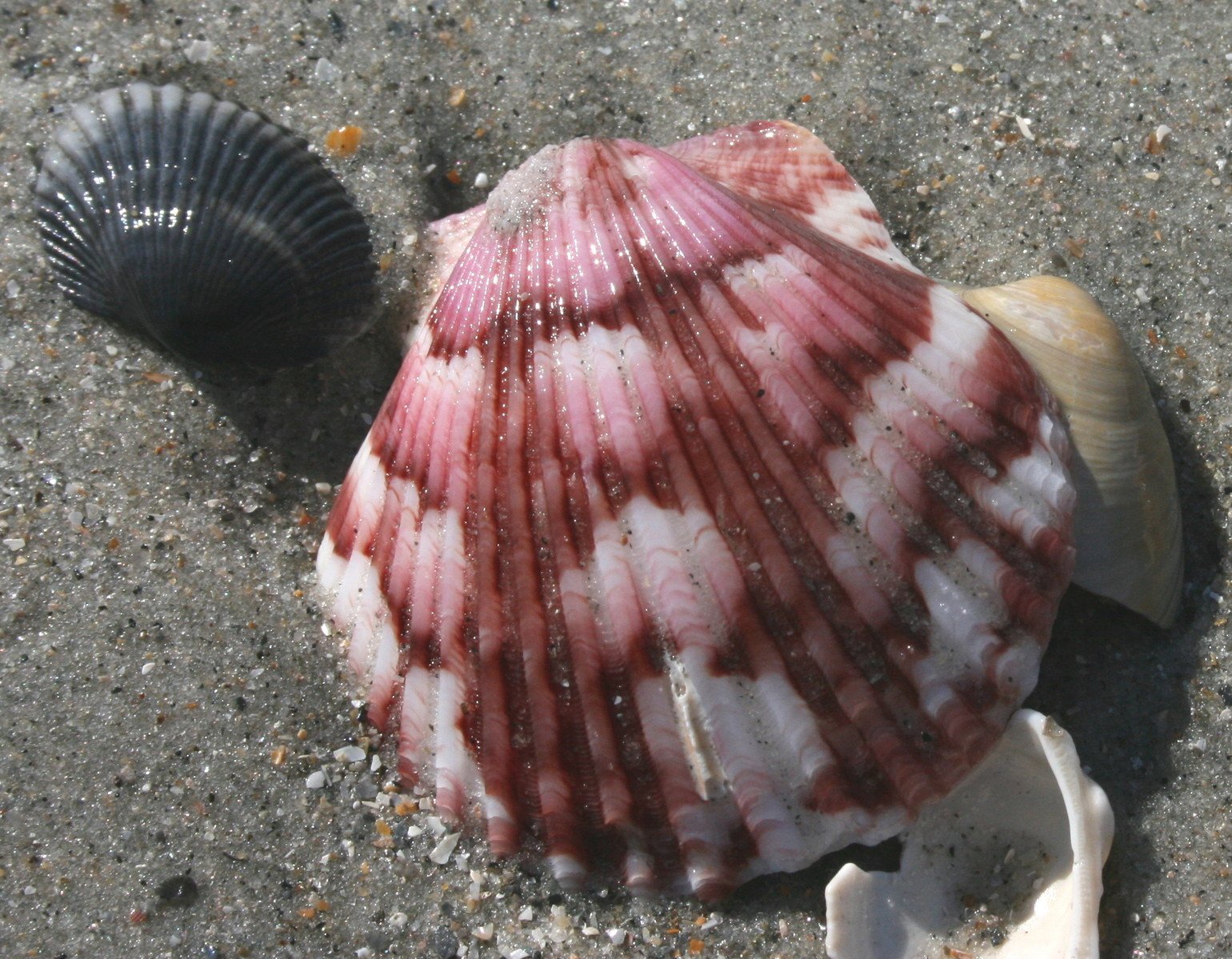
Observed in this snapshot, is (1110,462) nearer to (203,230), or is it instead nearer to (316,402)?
(316,402)

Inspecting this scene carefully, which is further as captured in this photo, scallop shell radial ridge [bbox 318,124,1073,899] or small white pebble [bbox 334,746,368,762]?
small white pebble [bbox 334,746,368,762]

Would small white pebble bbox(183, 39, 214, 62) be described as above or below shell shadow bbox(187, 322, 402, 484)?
above

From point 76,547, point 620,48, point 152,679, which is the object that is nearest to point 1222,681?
point 620,48

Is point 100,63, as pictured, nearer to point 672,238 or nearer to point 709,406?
point 672,238

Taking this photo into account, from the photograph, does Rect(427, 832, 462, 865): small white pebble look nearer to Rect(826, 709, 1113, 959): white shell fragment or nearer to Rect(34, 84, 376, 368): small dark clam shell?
Rect(826, 709, 1113, 959): white shell fragment

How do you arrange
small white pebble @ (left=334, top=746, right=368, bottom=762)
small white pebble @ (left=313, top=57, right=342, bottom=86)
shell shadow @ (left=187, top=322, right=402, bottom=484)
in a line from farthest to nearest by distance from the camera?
1. small white pebble @ (left=313, top=57, right=342, bottom=86)
2. shell shadow @ (left=187, top=322, right=402, bottom=484)
3. small white pebble @ (left=334, top=746, right=368, bottom=762)

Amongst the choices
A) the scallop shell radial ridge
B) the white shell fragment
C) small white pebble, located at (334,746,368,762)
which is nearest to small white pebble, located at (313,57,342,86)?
the scallop shell radial ridge

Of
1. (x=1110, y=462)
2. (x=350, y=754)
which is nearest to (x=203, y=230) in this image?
(x=350, y=754)
